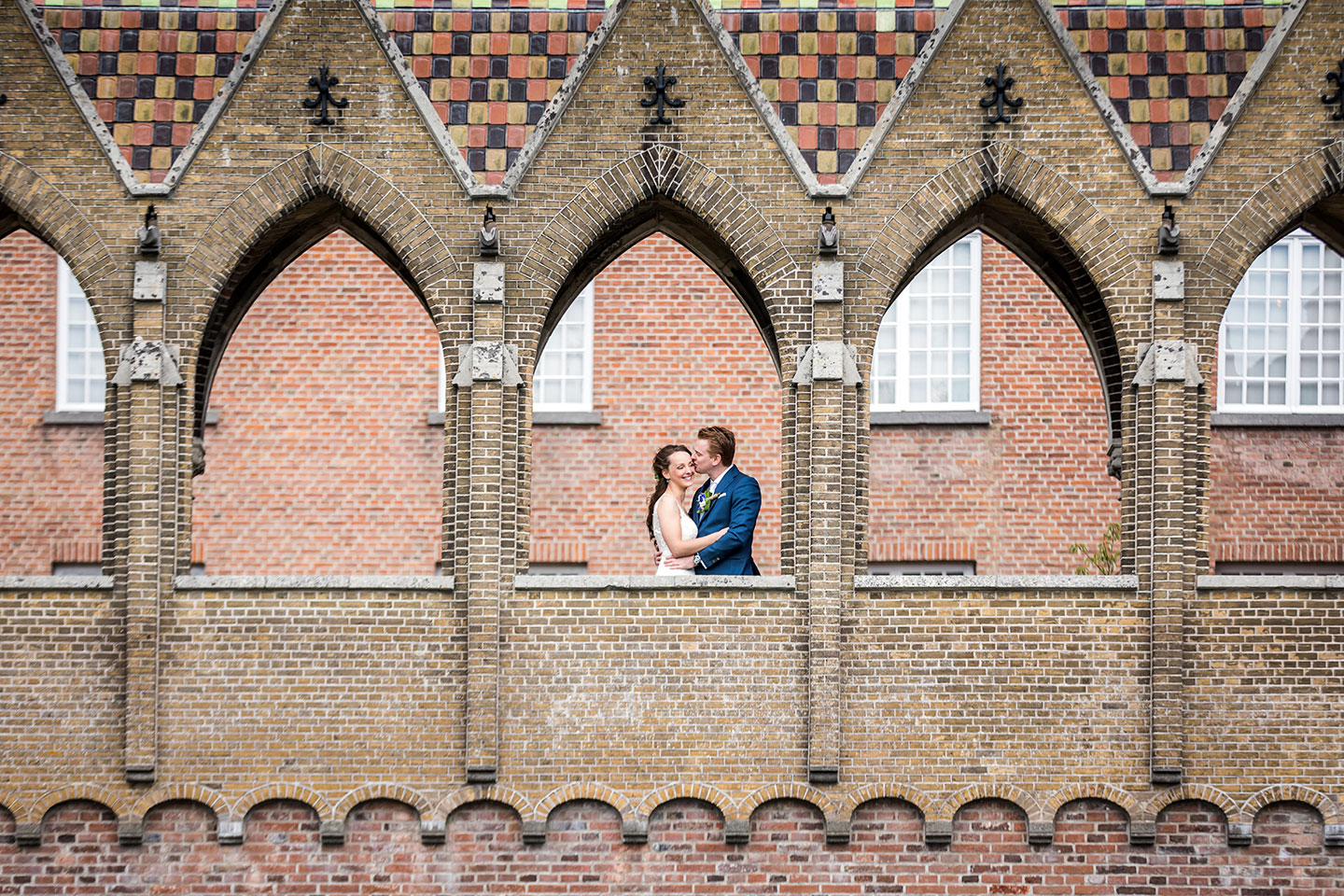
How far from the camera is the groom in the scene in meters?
12.9

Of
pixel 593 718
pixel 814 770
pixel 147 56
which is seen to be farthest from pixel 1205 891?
pixel 147 56

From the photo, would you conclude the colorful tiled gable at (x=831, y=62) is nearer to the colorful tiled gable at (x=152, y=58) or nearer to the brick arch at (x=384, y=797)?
the colorful tiled gable at (x=152, y=58)

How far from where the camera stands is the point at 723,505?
13.0 meters

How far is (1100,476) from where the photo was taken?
19.9m

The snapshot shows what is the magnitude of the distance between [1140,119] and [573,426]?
332 inches

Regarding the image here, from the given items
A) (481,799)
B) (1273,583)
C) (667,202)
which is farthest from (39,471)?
(1273,583)

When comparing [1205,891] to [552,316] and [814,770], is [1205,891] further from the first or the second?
[552,316]

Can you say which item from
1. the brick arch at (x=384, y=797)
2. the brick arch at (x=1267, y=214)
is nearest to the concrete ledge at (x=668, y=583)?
the brick arch at (x=384, y=797)

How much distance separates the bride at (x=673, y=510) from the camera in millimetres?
12773

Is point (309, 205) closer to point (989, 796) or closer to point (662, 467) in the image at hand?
point (662, 467)

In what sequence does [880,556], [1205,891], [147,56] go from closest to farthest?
[1205,891]
[147,56]
[880,556]

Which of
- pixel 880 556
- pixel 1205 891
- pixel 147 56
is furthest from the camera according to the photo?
pixel 880 556

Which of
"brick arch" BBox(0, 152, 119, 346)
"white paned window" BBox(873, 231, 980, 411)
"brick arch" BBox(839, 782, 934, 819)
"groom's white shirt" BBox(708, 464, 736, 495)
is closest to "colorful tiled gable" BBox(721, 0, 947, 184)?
"groom's white shirt" BBox(708, 464, 736, 495)

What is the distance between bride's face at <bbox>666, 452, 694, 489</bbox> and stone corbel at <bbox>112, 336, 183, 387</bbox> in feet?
12.6
